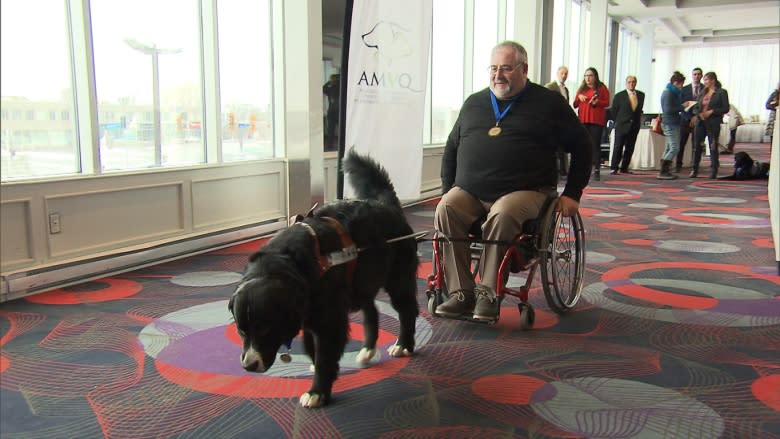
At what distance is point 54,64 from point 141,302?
4.91ft

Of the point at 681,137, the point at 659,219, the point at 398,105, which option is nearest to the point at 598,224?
the point at 659,219

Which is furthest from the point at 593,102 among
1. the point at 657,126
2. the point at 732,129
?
the point at 732,129

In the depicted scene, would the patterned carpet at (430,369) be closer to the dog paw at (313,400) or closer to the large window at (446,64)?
the dog paw at (313,400)

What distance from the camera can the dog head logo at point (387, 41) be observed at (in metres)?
4.06

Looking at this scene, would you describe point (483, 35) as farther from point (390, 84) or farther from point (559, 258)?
point (559, 258)

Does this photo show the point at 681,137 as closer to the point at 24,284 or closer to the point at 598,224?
the point at 598,224

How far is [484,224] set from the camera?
2.73 m

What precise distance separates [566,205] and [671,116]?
7.47 m

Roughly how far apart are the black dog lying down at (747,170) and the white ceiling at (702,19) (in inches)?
205

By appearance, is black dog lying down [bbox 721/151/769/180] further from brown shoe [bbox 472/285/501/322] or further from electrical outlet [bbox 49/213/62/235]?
electrical outlet [bbox 49/213/62/235]

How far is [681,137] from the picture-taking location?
398 inches

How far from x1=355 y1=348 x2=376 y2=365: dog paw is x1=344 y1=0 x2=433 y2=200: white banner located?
1.95 meters

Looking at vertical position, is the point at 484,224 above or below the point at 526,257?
above

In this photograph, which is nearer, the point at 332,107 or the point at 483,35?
the point at 332,107
